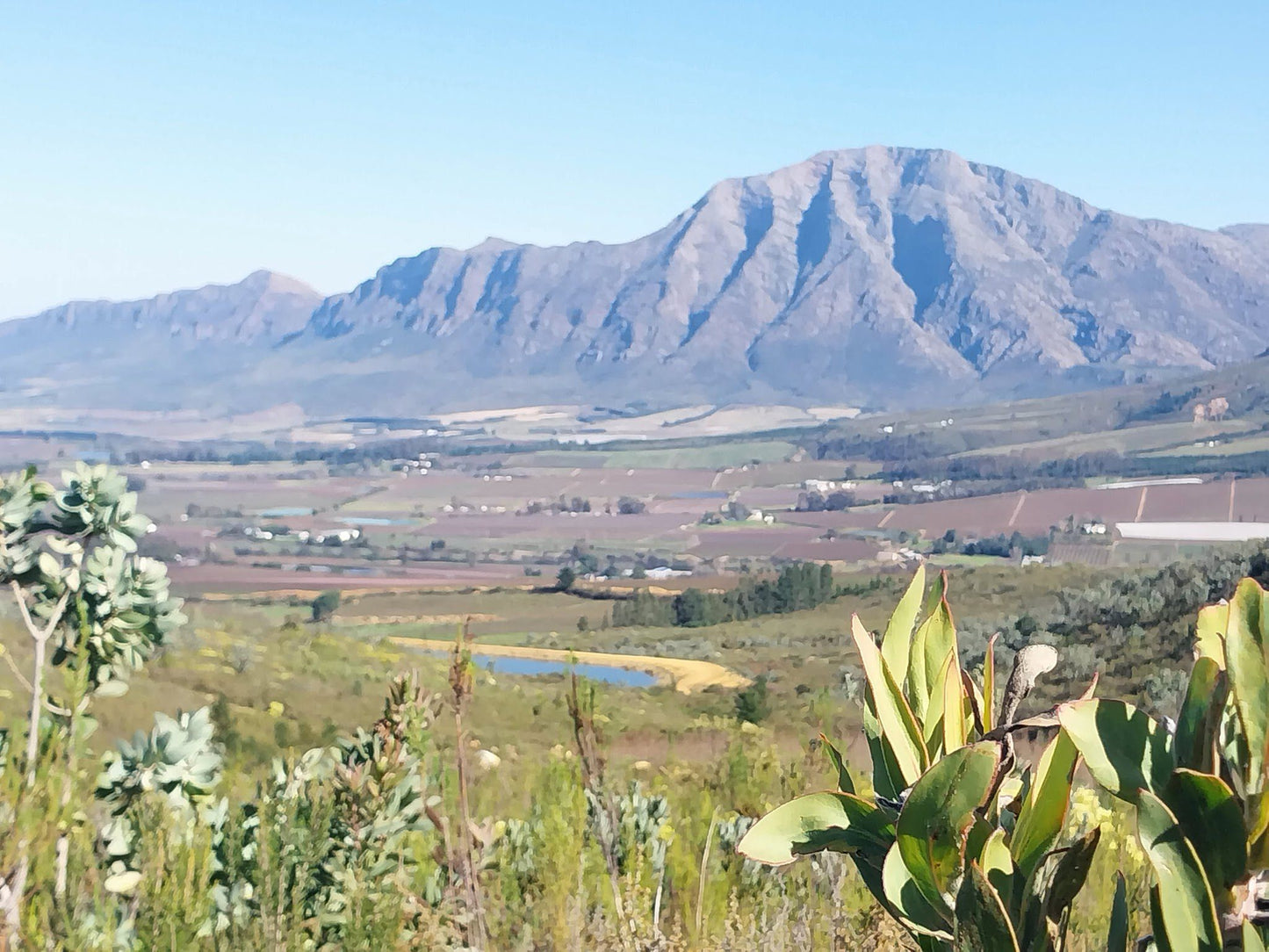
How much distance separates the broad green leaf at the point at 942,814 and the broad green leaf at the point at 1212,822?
170mm

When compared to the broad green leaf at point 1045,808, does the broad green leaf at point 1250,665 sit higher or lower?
higher

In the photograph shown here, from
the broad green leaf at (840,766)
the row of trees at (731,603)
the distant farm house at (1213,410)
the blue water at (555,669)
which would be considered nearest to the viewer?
the broad green leaf at (840,766)

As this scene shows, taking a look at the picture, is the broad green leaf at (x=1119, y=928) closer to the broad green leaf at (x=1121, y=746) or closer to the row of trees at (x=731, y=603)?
the broad green leaf at (x=1121, y=746)

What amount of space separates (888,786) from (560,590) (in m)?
70.3

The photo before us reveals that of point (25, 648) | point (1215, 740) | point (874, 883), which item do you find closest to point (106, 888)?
point (874, 883)

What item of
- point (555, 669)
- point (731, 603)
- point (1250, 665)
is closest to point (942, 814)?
point (1250, 665)

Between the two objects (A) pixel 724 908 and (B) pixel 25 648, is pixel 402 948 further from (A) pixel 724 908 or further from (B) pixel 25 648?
(B) pixel 25 648

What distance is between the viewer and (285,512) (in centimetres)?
11831

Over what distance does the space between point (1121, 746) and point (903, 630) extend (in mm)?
251

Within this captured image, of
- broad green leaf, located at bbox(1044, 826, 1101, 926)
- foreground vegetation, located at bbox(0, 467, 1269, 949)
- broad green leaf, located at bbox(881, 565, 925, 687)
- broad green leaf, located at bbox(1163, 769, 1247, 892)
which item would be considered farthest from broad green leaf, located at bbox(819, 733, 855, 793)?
broad green leaf, located at bbox(1163, 769, 1247, 892)

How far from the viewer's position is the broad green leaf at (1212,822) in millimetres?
1190

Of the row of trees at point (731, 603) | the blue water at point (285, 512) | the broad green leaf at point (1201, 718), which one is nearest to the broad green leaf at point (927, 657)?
the broad green leaf at point (1201, 718)

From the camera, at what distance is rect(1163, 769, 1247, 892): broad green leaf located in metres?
1.19

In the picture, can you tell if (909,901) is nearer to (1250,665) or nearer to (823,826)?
(823,826)
